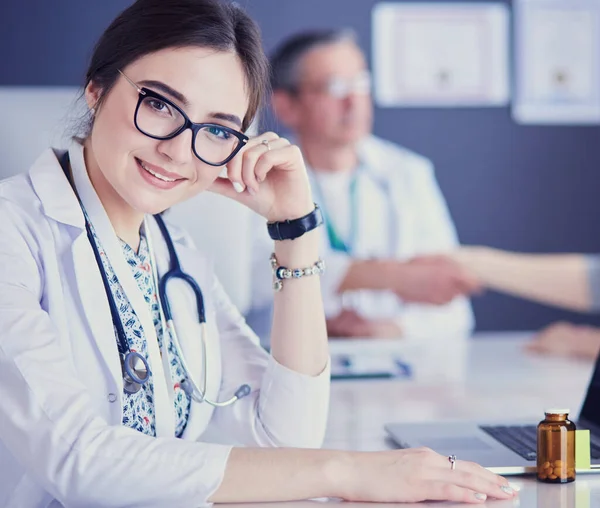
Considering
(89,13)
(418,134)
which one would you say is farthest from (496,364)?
(89,13)

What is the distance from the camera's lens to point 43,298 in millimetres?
1239

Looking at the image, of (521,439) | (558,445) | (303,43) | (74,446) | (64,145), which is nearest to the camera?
(74,446)

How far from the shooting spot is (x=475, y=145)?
4203 mm

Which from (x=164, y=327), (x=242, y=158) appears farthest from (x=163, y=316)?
(x=242, y=158)

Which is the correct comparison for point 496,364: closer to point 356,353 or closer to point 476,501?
point 356,353

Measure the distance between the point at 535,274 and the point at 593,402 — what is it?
2.86 m

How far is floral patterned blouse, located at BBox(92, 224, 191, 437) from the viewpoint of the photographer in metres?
1.31

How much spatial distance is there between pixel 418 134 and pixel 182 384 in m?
2.96

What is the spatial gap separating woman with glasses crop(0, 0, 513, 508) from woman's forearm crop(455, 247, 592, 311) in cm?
280

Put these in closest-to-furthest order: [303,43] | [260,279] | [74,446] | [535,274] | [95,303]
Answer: [74,446] → [95,303] → [260,279] → [303,43] → [535,274]

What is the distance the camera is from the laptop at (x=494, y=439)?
124cm

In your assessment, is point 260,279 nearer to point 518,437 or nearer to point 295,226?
point 295,226

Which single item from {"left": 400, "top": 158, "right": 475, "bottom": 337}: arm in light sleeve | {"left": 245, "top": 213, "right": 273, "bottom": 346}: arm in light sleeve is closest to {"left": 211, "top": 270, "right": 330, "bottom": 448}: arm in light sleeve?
{"left": 245, "top": 213, "right": 273, "bottom": 346}: arm in light sleeve

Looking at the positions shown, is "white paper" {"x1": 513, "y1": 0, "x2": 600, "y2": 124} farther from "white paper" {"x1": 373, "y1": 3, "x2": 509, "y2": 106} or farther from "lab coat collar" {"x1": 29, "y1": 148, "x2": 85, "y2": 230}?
"lab coat collar" {"x1": 29, "y1": 148, "x2": 85, "y2": 230}
